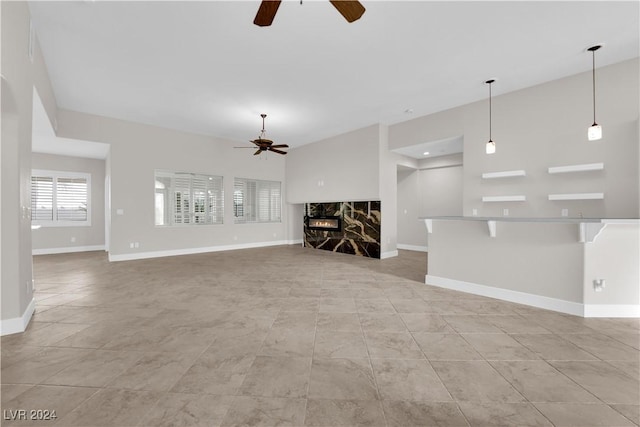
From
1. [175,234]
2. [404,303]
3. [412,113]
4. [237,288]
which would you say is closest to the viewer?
[404,303]

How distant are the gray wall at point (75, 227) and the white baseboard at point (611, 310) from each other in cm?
1131

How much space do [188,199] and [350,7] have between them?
6.71m

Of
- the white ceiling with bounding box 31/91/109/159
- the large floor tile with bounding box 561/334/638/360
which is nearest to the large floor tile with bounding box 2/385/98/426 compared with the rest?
the large floor tile with bounding box 561/334/638/360

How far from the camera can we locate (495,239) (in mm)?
3586

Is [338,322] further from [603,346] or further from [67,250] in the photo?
[67,250]

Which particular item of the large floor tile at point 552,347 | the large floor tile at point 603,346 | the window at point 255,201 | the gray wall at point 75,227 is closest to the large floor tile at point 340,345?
the large floor tile at point 552,347

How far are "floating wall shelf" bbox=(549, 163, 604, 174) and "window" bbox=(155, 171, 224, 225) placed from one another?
7853 mm

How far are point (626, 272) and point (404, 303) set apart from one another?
2.47 meters

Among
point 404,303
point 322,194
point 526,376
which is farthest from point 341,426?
point 322,194

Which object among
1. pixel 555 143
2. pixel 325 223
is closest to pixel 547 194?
pixel 555 143

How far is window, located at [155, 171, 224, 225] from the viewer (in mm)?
6914

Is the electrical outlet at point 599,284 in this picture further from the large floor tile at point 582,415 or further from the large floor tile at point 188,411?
the large floor tile at point 188,411

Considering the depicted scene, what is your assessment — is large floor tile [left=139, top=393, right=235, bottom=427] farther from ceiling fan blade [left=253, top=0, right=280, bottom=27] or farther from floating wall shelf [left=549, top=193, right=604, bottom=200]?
floating wall shelf [left=549, top=193, right=604, bottom=200]

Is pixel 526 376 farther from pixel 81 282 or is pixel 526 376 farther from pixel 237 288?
pixel 81 282
